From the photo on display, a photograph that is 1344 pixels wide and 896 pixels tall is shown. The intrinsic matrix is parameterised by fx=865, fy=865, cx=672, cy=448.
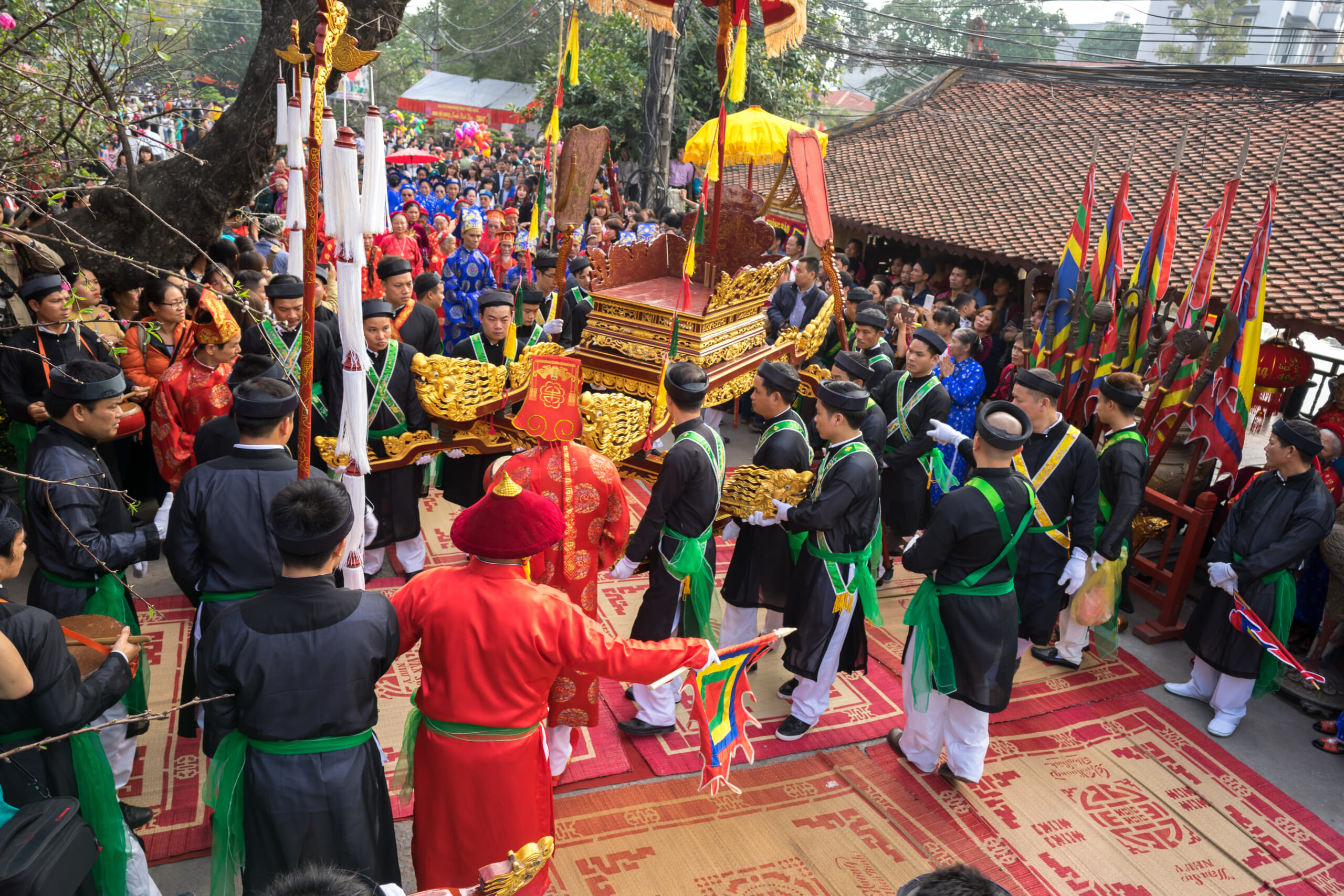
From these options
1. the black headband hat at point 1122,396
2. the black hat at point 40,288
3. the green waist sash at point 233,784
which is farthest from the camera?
the black headband hat at point 1122,396

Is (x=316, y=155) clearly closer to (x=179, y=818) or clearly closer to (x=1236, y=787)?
(x=179, y=818)

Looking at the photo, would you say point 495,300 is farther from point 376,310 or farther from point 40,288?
point 40,288

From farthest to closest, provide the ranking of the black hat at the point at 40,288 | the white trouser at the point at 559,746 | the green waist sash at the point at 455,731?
1. the black hat at the point at 40,288
2. the white trouser at the point at 559,746
3. the green waist sash at the point at 455,731

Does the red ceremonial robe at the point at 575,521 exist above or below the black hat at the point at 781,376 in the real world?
below

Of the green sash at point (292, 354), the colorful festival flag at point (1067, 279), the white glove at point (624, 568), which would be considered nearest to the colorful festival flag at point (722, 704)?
the white glove at point (624, 568)

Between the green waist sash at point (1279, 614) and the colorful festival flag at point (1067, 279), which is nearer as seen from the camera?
the green waist sash at point (1279, 614)

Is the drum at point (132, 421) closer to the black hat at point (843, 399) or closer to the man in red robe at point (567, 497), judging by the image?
the man in red robe at point (567, 497)

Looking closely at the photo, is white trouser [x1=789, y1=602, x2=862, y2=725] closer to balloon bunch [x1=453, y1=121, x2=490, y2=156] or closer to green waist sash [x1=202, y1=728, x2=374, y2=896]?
green waist sash [x1=202, y1=728, x2=374, y2=896]

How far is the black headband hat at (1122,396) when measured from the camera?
189 inches

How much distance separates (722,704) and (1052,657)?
3.24 meters

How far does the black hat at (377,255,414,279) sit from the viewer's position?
5633 millimetres

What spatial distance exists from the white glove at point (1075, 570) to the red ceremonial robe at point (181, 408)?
453 centimetres

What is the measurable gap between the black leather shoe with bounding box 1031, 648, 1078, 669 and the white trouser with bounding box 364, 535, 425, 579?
380 centimetres

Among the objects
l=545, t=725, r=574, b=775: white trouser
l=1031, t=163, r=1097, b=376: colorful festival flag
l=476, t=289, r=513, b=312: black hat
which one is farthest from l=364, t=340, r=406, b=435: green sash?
l=1031, t=163, r=1097, b=376: colorful festival flag
